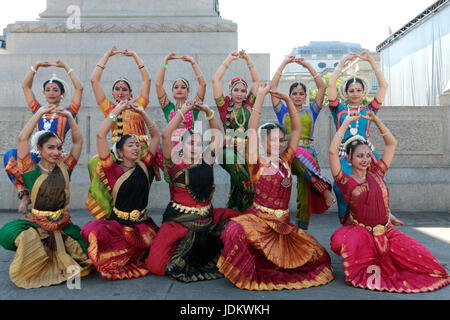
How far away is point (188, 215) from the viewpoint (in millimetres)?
3861

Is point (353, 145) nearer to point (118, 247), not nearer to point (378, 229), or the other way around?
point (378, 229)

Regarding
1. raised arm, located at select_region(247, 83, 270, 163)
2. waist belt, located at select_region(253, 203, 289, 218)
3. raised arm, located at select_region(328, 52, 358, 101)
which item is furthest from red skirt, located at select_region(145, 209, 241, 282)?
raised arm, located at select_region(328, 52, 358, 101)

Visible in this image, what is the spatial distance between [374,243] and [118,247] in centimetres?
231

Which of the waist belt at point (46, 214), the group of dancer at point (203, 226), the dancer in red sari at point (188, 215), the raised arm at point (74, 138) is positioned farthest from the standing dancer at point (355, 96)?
the waist belt at point (46, 214)

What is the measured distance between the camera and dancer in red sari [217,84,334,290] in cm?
339

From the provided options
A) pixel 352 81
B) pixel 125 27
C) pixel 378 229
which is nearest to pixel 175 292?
pixel 378 229

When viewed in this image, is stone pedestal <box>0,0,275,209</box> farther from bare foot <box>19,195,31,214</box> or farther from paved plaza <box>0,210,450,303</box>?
paved plaza <box>0,210,450,303</box>

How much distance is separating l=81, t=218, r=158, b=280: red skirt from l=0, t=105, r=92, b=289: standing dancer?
211 mm

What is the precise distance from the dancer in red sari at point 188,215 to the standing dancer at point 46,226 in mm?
748

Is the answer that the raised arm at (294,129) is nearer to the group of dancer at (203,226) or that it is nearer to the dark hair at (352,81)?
the group of dancer at (203,226)

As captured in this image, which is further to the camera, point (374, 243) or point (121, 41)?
point (121, 41)

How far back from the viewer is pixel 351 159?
3.87 m

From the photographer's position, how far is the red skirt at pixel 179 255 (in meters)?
3.58
